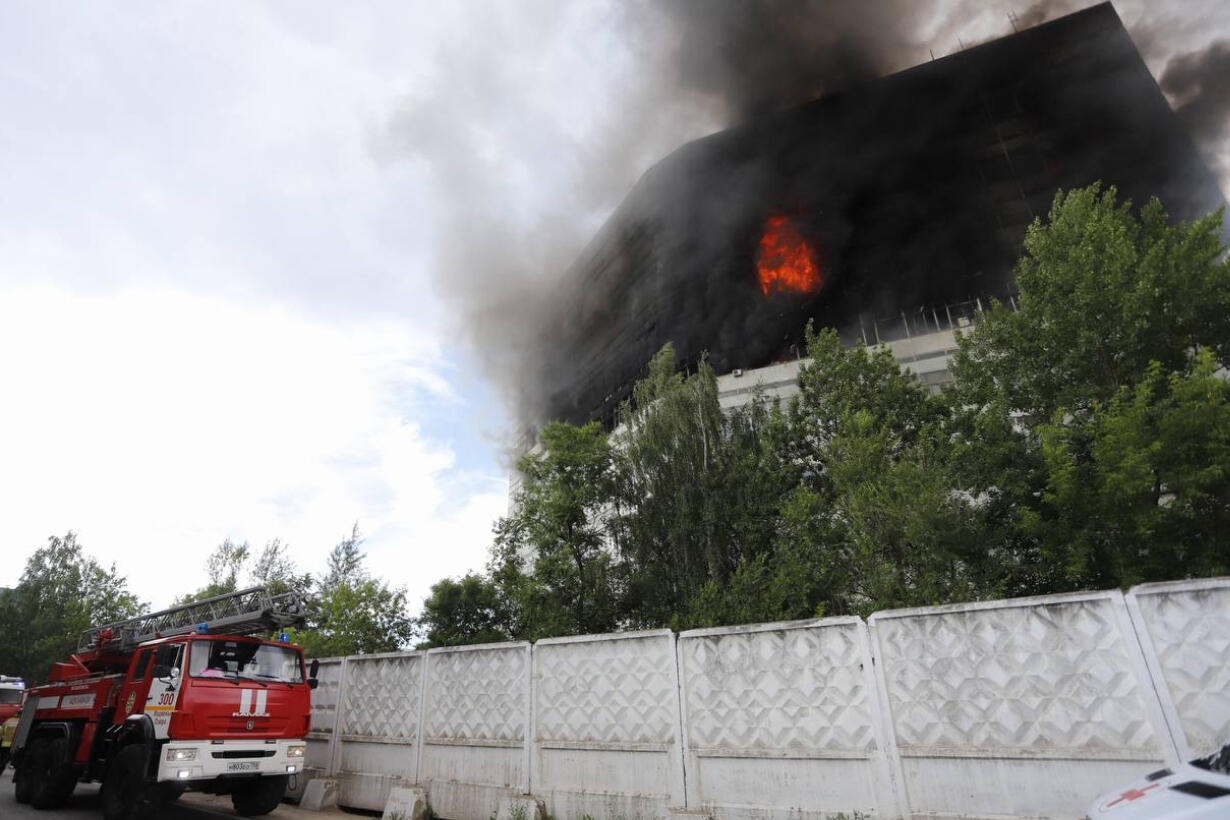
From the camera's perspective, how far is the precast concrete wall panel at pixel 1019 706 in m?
5.25

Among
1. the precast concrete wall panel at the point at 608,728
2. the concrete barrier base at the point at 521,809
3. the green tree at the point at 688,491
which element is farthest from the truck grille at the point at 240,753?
the green tree at the point at 688,491

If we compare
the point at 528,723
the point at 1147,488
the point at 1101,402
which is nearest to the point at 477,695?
the point at 528,723

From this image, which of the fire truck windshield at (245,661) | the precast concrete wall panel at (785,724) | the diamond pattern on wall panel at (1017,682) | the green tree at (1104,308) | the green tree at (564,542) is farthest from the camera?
the green tree at (564,542)

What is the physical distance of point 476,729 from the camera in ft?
29.1

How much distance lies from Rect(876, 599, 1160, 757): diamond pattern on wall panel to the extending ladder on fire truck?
10.1 meters

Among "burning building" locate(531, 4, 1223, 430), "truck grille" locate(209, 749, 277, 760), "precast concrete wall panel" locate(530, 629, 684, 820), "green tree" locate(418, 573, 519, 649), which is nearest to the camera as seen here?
"precast concrete wall panel" locate(530, 629, 684, 820)

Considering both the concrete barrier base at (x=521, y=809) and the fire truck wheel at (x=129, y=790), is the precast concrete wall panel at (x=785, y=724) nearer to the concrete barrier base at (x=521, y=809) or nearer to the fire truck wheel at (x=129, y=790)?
the concrete barrier base at (x=521, y=809)

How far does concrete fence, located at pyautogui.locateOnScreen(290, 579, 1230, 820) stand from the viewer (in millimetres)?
5223

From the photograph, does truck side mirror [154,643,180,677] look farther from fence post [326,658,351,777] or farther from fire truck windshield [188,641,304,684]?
fence post [326,658,351,777]

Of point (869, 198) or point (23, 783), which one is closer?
point (23, 783)

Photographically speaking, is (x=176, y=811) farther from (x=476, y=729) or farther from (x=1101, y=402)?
(x=1101, y=402)

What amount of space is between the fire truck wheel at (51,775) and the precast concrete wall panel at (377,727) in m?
4.32

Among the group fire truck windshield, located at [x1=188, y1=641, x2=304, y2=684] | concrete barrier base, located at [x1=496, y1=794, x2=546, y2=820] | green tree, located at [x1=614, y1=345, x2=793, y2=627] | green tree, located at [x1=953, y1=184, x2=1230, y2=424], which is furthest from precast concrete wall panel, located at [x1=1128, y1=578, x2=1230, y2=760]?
green tree, located at [x1=614, y1=345, x2=793, y2=627]

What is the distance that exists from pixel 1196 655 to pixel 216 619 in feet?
47.5
